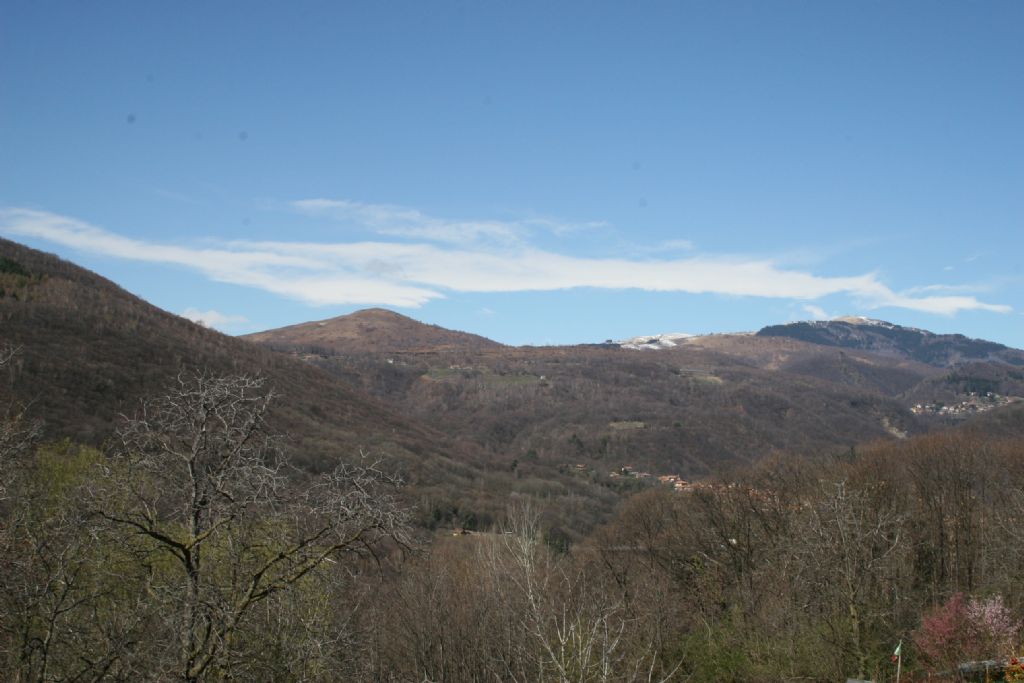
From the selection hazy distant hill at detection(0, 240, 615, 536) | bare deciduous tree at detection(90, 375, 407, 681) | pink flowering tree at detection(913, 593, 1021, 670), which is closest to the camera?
bare deciduous tree at detection(90, 375, 407, 681)

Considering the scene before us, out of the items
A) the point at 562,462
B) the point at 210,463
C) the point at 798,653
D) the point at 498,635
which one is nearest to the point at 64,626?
the point at 210,463

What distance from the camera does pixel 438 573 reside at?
2772cm

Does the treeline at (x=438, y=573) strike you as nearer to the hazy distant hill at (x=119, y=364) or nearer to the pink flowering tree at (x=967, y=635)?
the pink flowering tree at (x=967, y=635)

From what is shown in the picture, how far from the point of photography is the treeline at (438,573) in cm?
830

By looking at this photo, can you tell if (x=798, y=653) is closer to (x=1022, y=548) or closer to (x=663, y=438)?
(x=1022, y=548)

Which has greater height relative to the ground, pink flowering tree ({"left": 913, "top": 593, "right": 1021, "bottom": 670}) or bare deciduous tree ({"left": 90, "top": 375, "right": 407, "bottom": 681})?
bare deciduous tree ({"left": 90, "top": 375, "right": 407, "bottom": 681})

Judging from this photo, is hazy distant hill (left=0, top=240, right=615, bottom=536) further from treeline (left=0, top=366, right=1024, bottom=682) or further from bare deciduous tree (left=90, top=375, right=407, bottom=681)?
bare deciduous tree (left=90, top=375, right=407, bottom=681)

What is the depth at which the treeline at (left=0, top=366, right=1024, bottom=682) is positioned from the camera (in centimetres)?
830

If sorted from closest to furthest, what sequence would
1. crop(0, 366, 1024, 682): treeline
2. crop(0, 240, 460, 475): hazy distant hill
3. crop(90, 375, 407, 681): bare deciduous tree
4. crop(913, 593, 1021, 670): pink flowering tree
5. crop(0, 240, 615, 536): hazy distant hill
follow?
1. crop(90, 375, 407, 681): bare deciduous tree
2. crop(0, 366, 1024, 682): treeline
3. crop(913, 593, 1021, 670): pink flowering tree
4. crop(0, 240, 460, 475): hazy distant hill
5. crop(0, 240, 615, 536): hazy distant hill

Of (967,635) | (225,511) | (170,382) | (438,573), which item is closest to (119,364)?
(170,382)

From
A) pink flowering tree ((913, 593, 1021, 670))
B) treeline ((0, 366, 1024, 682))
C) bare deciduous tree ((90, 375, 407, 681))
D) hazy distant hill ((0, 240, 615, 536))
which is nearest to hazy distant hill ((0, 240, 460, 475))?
hazy distant hill ((0, 240, 615, 536))

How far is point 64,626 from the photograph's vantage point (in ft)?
29.2

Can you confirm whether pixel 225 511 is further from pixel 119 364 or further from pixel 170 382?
pixel 119 364

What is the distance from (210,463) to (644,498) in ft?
186
